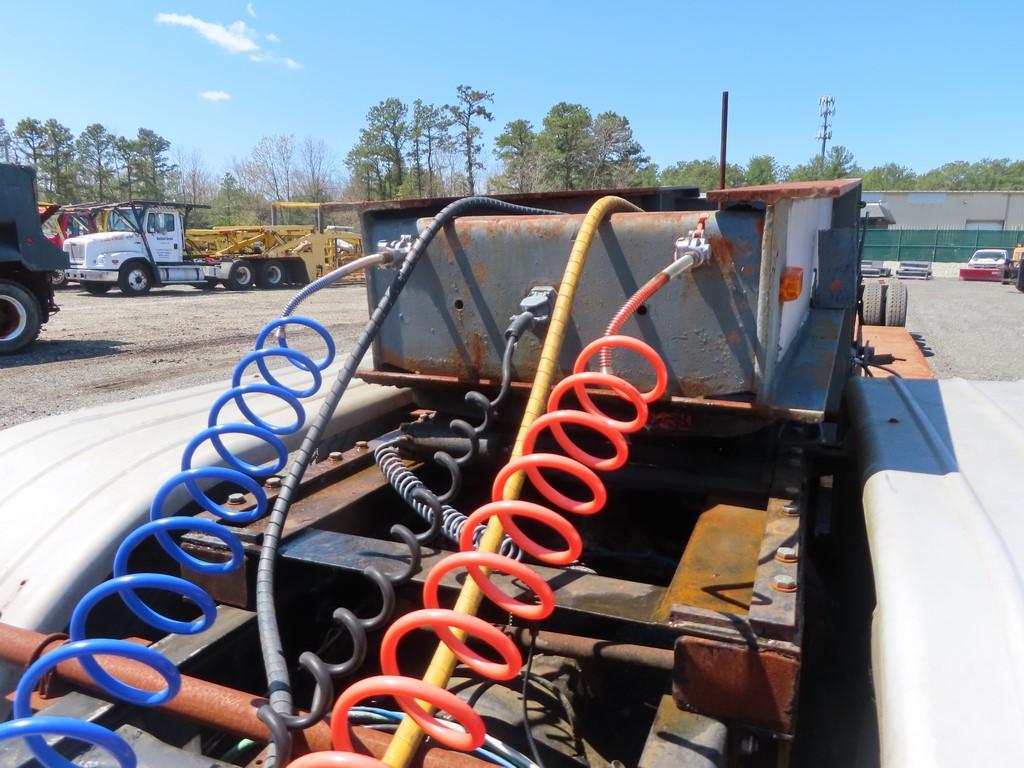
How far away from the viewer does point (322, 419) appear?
2.11 meters

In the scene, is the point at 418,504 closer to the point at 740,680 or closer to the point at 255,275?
the point at 740,680

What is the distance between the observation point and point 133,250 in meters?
22.1

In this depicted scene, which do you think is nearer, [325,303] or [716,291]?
[716,291]

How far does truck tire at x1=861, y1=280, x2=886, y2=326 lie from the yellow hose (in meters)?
5.71

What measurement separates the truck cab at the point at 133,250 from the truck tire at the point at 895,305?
20388mm

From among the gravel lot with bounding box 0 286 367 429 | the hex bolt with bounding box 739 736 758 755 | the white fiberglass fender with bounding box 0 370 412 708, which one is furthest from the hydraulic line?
the gravel lot with bounding box 0 286 367 429

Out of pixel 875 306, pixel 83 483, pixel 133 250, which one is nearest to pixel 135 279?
pixel 133 250

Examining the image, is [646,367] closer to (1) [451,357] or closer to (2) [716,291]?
(2) [716,291]

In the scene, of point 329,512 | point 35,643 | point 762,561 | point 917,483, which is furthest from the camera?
point 329,512

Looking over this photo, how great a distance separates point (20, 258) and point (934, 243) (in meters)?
50.0

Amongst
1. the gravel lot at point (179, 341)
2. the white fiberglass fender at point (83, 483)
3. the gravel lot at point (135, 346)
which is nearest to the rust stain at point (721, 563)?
the white fiberglass fender at point (83, 483)

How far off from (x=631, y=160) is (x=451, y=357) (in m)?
43.5

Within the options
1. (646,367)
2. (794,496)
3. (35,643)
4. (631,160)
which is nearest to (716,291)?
(646,367)

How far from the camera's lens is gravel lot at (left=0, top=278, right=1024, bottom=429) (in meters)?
9.23
